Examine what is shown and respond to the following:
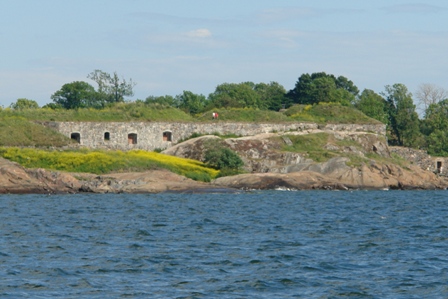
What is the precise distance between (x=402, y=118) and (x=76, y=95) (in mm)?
37296

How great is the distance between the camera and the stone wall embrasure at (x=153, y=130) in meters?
76.9

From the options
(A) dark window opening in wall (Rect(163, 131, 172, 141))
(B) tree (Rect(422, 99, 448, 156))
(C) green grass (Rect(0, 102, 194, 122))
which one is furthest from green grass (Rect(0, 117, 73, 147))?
(B) tree (Rect(422, 99, 448, 156))

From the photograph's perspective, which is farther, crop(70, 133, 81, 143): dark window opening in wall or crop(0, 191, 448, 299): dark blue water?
crop(70, 133, 81, 143): dark window opening in wall

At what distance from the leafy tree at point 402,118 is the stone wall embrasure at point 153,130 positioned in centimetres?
1860

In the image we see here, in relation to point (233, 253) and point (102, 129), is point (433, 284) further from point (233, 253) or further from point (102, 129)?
point (102, 129)

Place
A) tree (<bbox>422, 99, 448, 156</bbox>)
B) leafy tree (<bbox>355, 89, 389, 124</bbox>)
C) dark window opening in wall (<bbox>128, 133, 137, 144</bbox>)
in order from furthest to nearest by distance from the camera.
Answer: leafy tree (<bbox>355, 89, 389, 124</bbox>), tree (<bbox>422, 99, 448, 156</bbox>), dark window opening in wall (<bbox>128, 133, 137, 144</bbox>)

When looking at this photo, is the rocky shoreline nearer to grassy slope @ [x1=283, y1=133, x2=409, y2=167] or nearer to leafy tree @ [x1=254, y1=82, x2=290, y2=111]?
grassy slope @ [x1=283, y1=133, x2=409, y2=167]

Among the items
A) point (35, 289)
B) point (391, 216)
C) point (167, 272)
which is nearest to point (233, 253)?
point (167, 272)

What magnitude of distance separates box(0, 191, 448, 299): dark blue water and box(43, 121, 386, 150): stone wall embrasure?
89.1ft

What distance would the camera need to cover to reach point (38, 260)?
2689cm

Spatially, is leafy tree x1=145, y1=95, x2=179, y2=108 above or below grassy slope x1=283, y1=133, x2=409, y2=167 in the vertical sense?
above

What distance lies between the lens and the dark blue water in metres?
23.1

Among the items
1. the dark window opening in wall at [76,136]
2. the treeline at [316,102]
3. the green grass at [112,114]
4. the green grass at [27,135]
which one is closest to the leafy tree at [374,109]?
the treeline at [316,102]

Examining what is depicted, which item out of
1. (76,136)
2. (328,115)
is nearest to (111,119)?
(76,136)
